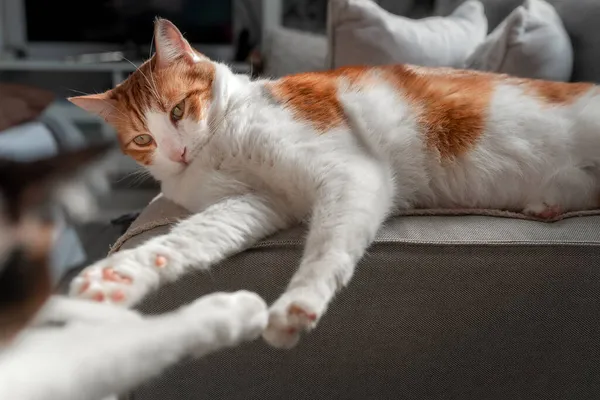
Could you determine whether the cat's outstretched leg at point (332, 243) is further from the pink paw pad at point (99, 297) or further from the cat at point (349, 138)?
the pink paw pad at point (99, 297)

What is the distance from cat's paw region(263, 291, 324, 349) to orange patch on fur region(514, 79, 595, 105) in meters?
0.74

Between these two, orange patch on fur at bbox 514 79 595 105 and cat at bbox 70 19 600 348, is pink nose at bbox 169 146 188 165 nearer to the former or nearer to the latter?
cat at bbox 70 19 600 348

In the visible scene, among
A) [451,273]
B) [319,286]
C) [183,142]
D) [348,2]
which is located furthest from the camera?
[348,2]

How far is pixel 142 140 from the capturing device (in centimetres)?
118

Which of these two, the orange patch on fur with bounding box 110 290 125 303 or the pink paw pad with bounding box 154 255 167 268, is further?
the pink paw pad with bounding box 154 255 167 268

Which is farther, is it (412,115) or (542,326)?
(412,115)

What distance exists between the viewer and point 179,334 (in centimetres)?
53

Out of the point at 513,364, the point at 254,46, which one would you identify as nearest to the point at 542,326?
the point at 513,364

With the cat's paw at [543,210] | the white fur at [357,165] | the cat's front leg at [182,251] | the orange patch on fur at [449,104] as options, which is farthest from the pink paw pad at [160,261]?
the cat's paw at [543,210]

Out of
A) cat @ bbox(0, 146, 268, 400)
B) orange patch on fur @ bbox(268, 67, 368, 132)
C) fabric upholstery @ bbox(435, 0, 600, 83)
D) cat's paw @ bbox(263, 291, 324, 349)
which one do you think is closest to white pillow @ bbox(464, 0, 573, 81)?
fabric upholstery @ bbox(435, 0, 600, 83)

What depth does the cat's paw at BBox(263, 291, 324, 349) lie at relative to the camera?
736 mm

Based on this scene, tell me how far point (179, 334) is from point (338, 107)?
2.41 feet

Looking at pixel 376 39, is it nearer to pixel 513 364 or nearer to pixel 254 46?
pixel 513 364

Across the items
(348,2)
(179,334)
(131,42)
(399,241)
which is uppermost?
(348,2)
